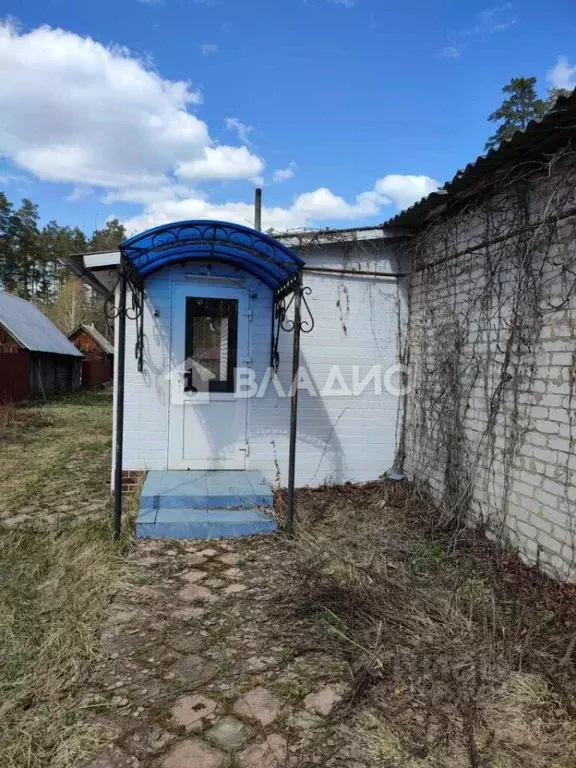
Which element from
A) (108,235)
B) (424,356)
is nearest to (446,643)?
(424,356)

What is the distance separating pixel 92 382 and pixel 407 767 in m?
26.6

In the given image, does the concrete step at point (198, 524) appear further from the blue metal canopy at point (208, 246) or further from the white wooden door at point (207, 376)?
the blue metal canopy at point (208, 246)

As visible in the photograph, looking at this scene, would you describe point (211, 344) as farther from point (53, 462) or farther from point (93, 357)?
point (93, 357)

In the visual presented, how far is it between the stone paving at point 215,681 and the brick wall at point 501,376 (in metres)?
2.14

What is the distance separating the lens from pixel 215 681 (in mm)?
2744

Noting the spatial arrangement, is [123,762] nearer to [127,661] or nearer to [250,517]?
[127,661]

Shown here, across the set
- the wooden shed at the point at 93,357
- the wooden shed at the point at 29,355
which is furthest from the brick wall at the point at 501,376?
the wooden shed at the point at 93,357

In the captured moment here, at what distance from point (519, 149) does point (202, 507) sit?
4.32 metres

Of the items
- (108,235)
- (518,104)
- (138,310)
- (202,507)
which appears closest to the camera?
(202,507)

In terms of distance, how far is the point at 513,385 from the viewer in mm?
4508

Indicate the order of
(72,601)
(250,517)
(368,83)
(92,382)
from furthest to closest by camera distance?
(92,382)
(368,83)
(250,517)
(72,601)

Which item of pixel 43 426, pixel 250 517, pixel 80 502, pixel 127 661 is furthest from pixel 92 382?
pixel 127 661

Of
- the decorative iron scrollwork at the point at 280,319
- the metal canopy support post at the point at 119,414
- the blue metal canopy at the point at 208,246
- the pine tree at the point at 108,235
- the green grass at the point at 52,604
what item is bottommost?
the green grass at the point at 52,604

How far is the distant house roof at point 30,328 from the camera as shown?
17.1 metres
